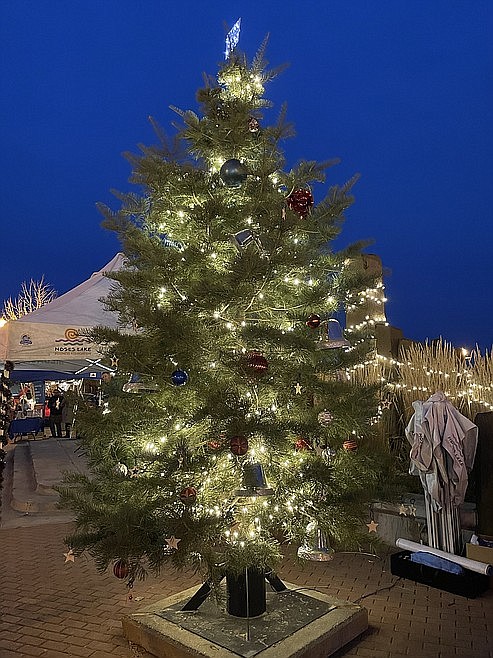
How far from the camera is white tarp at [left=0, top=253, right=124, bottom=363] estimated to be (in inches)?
272

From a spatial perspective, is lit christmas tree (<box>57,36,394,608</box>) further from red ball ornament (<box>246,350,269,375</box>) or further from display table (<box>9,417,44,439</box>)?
display table (<box>9,417,44,439</box>)

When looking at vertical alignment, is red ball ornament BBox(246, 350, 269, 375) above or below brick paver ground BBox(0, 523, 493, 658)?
above

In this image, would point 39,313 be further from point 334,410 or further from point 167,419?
point 334,410

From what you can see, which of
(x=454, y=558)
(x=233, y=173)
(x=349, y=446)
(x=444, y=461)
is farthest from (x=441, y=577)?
→ (x=233, y=173)

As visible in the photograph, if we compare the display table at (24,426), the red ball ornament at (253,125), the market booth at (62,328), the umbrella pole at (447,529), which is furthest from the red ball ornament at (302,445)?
the display table at (24,426)

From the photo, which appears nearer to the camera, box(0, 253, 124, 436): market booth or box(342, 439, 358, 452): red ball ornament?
box(342, 439, 358, 452): red ball ornament

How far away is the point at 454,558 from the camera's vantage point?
4.98m

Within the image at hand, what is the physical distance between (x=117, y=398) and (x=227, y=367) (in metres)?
0.80

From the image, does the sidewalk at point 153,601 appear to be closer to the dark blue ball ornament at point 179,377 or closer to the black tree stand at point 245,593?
the black tree stand at point 245,593

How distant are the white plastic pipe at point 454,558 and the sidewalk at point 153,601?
292 millimetres

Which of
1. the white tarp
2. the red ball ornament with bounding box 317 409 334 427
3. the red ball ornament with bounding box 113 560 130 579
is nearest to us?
the red ball ornament with bounding box 113 560 130 579

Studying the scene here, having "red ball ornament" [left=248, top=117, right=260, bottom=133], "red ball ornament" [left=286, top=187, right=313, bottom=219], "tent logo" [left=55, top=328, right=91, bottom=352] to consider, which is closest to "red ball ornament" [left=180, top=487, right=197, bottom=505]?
"red ball ornament" [left=286, top=187, right=313, bottom=219]

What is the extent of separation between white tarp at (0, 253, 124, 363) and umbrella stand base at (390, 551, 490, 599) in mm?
4141

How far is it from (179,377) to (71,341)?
4138 mm
